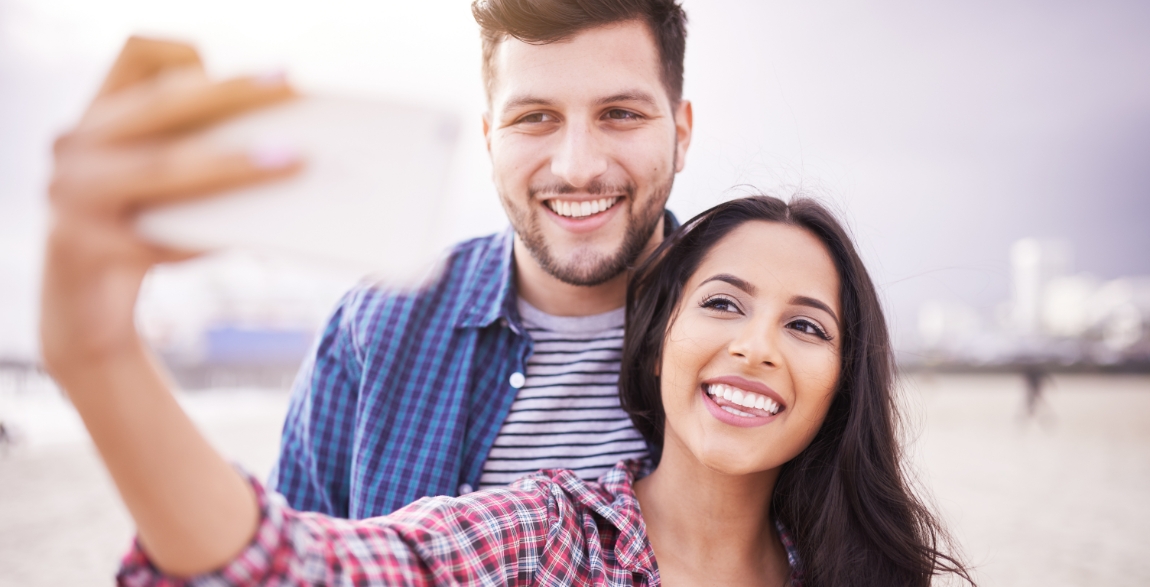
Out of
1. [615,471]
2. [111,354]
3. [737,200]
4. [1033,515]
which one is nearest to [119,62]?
[111,354]

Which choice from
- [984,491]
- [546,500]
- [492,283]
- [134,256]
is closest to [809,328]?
[546,500]

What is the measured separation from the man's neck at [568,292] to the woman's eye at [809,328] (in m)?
0.76

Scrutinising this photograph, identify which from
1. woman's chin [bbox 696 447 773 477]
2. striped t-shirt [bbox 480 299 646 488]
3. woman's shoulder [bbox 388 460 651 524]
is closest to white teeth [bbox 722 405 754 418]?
woman's chin [bbox 696 447 773 477]

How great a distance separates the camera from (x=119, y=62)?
101cm

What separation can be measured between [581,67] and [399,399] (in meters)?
1.39

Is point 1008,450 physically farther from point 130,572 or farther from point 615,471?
point 130,572

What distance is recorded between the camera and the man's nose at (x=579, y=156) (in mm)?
2602

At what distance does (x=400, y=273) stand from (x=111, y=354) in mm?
477

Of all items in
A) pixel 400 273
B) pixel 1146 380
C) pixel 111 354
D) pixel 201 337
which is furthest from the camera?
pixel 201 337

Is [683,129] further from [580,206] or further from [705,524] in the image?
[705,524]

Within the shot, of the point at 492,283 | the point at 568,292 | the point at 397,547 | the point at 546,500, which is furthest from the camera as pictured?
the point at 492,283

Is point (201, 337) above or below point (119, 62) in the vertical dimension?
below

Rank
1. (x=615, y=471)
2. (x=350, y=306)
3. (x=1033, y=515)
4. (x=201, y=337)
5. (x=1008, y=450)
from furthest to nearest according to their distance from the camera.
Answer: (x=201, y=337) → (x=1008, y=450) → (x=1033, y=515) → (x=350, y=306) → (x=615, y=471)

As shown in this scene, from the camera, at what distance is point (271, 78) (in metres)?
0.99
